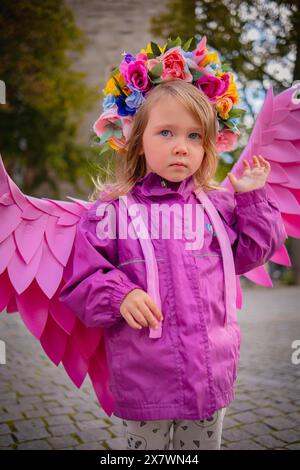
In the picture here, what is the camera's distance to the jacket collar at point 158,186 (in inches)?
66.0

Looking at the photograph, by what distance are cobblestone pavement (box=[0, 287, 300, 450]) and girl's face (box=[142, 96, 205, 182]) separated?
1811mm

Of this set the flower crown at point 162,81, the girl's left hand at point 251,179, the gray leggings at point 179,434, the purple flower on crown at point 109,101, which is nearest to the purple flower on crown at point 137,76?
the flower crown at point 162,81

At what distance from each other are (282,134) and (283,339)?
432 cm

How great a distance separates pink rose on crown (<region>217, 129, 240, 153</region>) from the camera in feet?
6.32

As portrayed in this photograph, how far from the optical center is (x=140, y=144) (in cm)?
177

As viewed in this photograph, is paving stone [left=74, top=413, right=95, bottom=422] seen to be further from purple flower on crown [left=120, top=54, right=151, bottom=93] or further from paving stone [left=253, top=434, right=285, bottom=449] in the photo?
purple flower on crown [left=120, top=54, right=151, bottom=93]

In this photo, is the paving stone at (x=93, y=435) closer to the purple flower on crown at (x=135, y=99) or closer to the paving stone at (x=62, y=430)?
the paving stone at (x=62, y=430)

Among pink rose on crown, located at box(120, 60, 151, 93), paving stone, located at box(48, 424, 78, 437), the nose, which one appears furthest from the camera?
paving stone, located at box(48, 424, 78, 437)

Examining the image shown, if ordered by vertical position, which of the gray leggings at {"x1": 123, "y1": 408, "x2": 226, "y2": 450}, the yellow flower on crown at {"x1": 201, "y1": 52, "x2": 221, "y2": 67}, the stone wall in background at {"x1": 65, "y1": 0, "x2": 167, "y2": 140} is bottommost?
the gray leggings at {"x1": 123, "y1": 408, "x2": 226, "y2": 450}

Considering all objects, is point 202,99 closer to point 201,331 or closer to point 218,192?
point 218,192

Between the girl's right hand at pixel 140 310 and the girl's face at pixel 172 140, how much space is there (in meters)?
0.47

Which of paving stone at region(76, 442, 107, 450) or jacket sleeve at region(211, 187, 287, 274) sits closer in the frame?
jacket sleeve at region(211, 187, 287, 274)

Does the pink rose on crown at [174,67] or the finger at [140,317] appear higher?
the pink rose on crown at [174,67]

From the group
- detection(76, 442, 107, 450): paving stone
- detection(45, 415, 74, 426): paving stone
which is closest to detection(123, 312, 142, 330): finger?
detection(76, 442, 107, 450): paving stone
